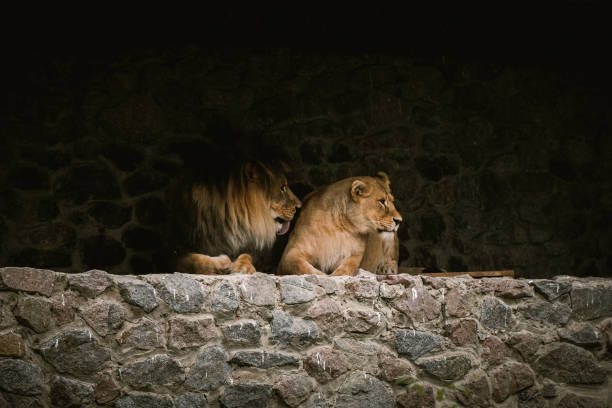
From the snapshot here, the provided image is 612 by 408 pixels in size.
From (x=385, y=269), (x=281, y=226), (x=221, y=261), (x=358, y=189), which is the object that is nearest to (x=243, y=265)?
(x=221, y=261)

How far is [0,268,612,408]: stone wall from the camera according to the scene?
92.0 inches

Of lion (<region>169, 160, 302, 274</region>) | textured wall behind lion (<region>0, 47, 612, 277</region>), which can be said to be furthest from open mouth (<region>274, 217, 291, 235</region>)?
textured wall behind lion (<region>0, 47, 612, 277</region>)

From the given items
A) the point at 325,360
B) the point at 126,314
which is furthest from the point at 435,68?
the point at 126,314

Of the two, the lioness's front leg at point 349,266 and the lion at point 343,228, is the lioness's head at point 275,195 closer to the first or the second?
the lion at point 343,228

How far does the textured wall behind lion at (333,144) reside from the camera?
3818mm

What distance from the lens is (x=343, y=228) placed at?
121 inches

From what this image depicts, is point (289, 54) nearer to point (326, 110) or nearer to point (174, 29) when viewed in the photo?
point (326, 110)

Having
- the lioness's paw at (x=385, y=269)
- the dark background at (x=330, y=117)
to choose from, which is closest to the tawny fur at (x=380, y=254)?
the lioness's paw at (x=385, y=269)

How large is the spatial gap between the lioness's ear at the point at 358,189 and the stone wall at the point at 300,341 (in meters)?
0.44

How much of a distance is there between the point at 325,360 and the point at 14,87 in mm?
2655

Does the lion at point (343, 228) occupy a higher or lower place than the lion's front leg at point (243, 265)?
higher

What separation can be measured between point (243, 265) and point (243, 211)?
278mm

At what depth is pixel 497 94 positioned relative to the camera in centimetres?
452

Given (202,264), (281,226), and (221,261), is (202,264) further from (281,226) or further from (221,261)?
(281,226)
